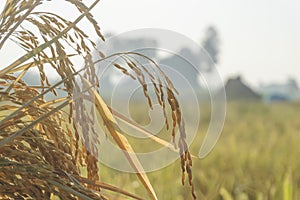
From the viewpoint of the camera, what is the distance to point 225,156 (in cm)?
496

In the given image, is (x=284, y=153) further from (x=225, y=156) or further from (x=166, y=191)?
(x=166, y=191)

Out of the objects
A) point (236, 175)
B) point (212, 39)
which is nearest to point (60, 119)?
point (236, 175)

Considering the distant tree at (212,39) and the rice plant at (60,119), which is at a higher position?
the distant tree at (212,39)

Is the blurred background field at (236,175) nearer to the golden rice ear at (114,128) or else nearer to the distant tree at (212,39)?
the golden rice ear at (114,128)

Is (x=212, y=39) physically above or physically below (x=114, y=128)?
above

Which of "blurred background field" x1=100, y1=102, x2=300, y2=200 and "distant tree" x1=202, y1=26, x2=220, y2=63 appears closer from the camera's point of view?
"blurred background field" x1=100, y1=102, x2=300, y2=200

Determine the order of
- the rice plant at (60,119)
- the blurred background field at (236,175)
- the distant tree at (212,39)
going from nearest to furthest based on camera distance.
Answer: the rice plant at (60,119) < the blurred background field at (236,175) < the distant tree at (212,39)

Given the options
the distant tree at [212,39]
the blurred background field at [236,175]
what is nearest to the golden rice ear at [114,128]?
the blurred background field at [236,175]

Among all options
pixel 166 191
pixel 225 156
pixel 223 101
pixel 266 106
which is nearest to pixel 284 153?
pixel 225 156

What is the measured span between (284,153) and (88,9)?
4.15 m

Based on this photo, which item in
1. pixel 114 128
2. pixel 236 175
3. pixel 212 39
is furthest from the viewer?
pixel 212 39

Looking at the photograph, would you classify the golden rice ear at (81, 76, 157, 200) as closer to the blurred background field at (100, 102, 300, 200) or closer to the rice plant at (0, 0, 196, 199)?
the rice plant at (0, 0, 196, 199)

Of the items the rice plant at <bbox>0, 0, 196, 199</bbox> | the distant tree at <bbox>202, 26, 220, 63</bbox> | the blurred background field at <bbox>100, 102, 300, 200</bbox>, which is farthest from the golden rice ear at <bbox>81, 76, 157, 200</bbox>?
the distant tree at <bbox>202, 26, 220, 63</bbox>

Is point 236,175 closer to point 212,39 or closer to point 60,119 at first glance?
point 60,119
